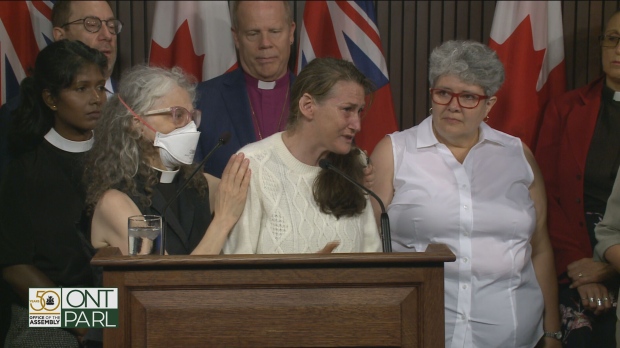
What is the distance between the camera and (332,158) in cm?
304

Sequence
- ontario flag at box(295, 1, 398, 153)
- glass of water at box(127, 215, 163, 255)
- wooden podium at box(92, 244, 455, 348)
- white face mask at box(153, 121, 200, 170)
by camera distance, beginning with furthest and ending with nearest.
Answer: ontario flag at box(295, 1, 398, 153) < white face mask at box(153, 121, 200, 170) < glass of water at box(127, 215, 163, 255) < wooden podium at box(92, 244, 455, 348)

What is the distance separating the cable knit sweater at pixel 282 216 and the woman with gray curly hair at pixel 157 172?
0.05 metres

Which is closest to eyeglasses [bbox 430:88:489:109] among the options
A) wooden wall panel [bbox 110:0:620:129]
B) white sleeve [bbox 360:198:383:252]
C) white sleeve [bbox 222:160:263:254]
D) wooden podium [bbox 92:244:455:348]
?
white sleeve [bbox 360:198:383:252]

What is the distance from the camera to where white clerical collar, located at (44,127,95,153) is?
3.31 meters

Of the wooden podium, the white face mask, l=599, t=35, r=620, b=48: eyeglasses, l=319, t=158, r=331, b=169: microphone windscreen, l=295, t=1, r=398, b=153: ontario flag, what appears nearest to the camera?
the wooden podium

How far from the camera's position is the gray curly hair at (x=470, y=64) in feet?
10.4

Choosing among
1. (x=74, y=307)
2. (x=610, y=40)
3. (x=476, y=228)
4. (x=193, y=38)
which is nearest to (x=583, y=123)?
(x=610, y=40)

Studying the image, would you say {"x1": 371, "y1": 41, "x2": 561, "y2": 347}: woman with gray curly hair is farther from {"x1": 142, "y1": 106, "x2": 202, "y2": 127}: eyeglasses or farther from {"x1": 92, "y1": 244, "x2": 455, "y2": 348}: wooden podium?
{"x1": 92, "y1": 244, "x2": 455, "y2": 348}: wooden podium

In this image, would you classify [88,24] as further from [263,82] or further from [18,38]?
[263,82]

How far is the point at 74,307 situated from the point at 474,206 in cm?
143

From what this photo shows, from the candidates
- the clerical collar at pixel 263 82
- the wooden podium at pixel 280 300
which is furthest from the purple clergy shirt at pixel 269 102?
the wooden podium at pixel 280 300

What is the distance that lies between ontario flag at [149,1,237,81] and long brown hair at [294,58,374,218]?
139 cm

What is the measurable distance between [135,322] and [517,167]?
1604 mm

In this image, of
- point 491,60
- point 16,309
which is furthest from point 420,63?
point 16,309
